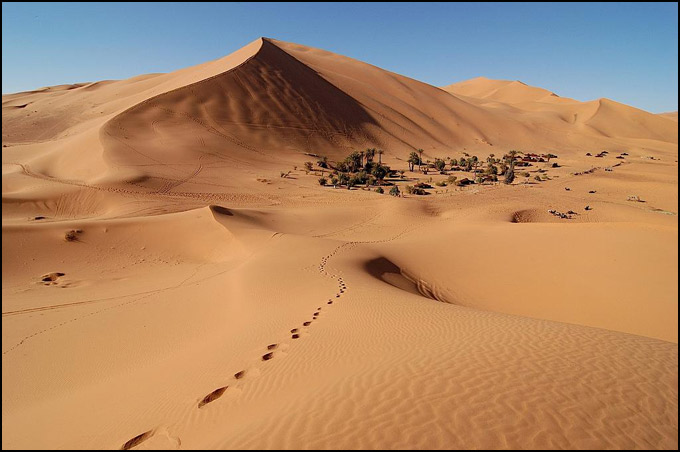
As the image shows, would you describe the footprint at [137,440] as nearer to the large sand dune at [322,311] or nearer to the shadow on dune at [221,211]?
the large sand dune at [322,311]

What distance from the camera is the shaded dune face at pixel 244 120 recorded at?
34.7 meters

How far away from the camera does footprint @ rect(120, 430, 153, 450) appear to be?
4113mm

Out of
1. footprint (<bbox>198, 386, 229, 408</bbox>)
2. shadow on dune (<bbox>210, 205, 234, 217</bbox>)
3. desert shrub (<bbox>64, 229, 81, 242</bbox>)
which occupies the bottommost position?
footprint (<bbox>198, 386, 229, 408</bbox>)

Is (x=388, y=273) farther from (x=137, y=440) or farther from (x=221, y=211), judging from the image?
(x=221, y=211)

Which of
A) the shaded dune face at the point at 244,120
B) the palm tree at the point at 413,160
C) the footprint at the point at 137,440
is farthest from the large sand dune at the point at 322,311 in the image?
the palm tree at the point at 413,160

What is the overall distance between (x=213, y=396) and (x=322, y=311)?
142 inches

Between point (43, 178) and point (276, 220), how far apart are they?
18845 millimetres

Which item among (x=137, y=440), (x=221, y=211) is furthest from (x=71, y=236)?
(x=137, y=440)

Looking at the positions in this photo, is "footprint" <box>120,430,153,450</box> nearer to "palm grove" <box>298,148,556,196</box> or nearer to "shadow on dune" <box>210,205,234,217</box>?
"shadow on dune" <box>210,205,234,217</box>

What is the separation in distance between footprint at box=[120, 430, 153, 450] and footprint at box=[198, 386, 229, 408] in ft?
2.10

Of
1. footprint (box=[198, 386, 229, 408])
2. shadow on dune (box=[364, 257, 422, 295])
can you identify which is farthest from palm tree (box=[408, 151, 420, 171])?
footprint (box=[198, 386, 229, 408])

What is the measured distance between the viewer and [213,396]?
4945 millimetres

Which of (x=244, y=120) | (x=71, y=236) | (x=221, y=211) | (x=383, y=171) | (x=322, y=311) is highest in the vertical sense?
(x=244, y=120)

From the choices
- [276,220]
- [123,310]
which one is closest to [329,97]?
[276,220]
